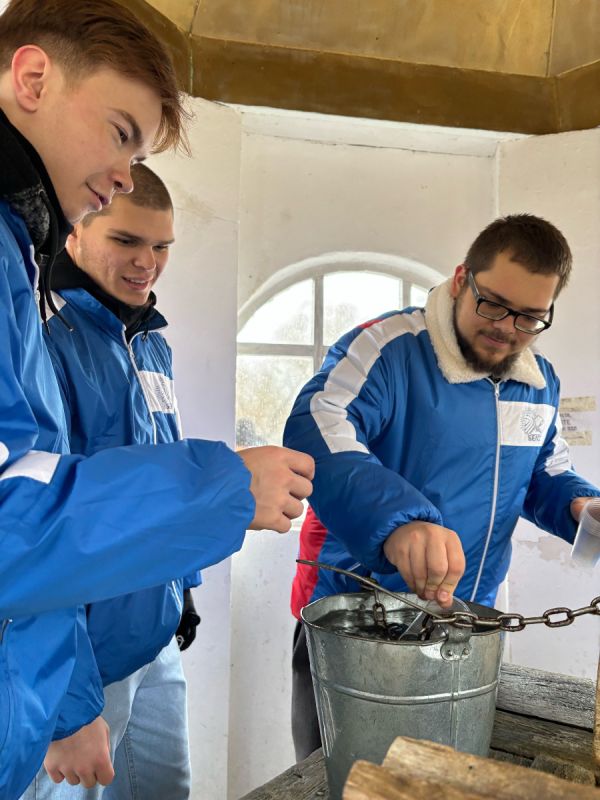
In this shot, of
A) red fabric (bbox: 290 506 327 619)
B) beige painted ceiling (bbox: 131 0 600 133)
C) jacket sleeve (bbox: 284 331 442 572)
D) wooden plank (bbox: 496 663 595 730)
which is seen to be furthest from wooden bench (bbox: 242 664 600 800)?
beige painted ceiling (bbox: 131 0 600 133)

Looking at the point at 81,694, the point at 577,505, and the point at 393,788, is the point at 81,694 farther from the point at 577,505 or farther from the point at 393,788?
the point at 577,505

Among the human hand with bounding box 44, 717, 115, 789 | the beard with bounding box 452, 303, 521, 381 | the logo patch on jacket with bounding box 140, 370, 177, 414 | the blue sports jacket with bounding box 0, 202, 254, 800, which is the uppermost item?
the beard with bounding box 452, 303, 521, 381

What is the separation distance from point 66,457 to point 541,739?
90 centimetres

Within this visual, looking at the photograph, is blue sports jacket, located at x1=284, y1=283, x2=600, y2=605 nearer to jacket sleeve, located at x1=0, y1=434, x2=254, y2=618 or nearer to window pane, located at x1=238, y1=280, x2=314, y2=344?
jacket sleeve, located at x1=0, y1=434, x2=254, y2=618

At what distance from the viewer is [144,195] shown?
5.25 feet

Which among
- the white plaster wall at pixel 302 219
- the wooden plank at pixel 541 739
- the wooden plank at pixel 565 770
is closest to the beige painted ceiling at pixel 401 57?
the white plaster wall at pixel 302 219

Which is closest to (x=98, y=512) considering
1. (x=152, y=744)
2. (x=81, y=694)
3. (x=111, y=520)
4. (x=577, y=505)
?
(x=111, y=520)

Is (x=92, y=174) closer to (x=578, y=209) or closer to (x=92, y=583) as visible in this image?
(x=92, y=583)

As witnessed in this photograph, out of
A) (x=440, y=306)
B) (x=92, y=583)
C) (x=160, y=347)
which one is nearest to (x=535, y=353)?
(x=440, y=306)

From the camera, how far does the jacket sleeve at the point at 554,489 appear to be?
5.58ft

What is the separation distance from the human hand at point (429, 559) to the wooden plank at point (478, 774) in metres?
0.57

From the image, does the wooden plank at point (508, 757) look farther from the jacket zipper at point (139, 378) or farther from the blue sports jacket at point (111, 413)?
the jacket zipper at point (139, 378)

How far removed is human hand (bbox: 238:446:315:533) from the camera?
0.88m

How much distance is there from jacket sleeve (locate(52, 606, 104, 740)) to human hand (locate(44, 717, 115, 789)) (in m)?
0.03
